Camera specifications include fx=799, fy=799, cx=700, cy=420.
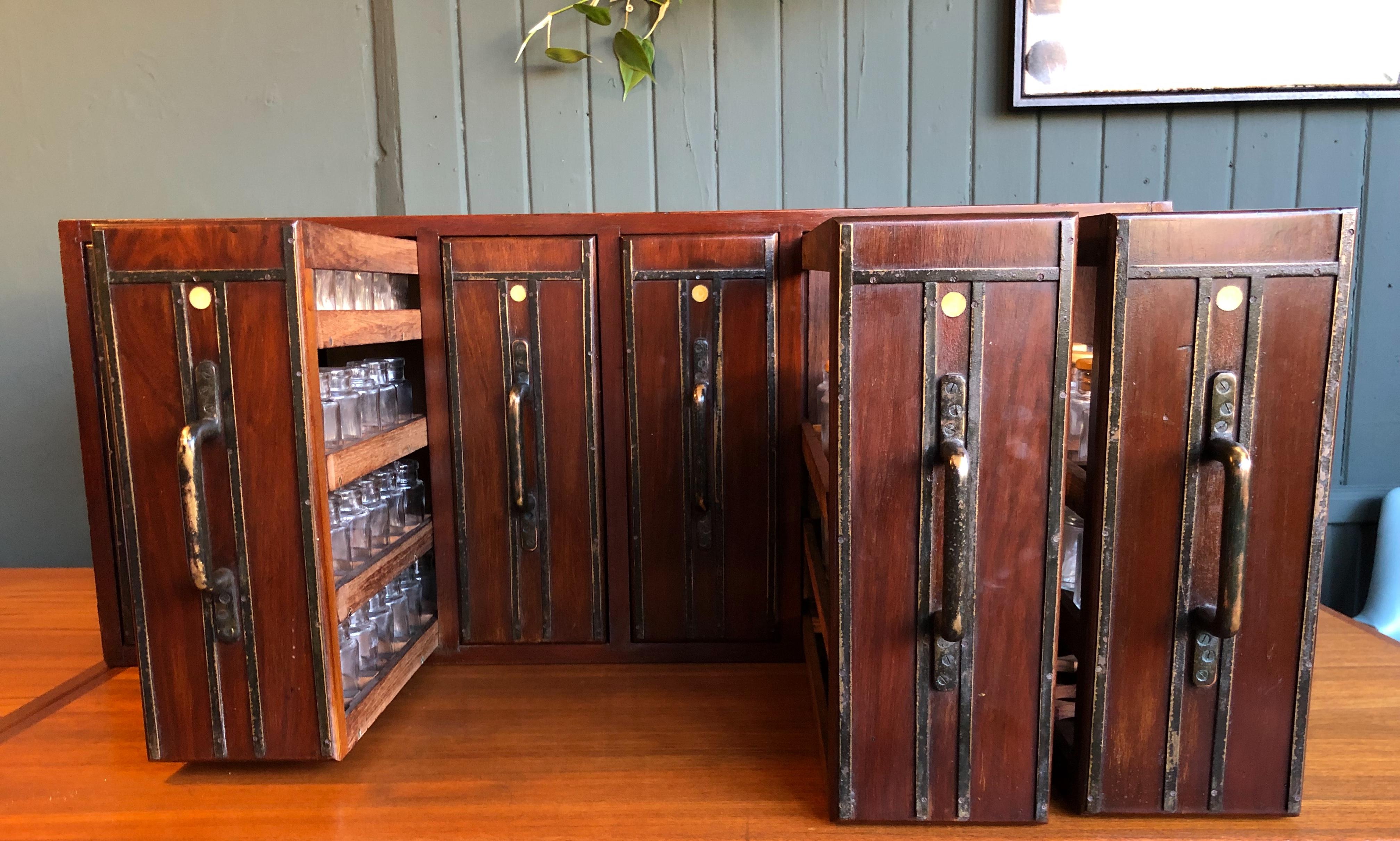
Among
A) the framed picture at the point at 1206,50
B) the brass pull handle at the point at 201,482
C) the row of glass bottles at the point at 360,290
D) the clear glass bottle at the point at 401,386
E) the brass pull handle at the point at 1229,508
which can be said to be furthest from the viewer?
the framed picture at the point at 1206,50

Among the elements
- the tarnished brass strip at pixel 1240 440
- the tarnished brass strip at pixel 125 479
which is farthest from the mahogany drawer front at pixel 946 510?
the tarnished brass strip at pixel 125 479

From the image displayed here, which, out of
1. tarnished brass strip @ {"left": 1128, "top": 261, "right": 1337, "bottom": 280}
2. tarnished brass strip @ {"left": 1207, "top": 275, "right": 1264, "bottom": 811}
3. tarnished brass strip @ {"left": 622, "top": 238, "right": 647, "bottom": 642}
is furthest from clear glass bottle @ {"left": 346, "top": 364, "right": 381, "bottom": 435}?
tarnished brass strip @ {"left": 1207, "top": 275, "right": 1264, "bottom": 811}

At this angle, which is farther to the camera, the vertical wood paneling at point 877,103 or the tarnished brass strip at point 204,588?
the vertical wood paneling at point 877,103

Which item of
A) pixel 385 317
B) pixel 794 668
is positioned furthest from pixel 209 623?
pixel 794 668

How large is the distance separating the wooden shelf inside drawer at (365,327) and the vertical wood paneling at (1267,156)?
76.8 inches

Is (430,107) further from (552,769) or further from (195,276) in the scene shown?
(552,769)

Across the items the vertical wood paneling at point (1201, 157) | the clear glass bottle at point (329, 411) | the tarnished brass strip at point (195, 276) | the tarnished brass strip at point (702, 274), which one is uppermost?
the vertical wood paneling at point (1201, 157)

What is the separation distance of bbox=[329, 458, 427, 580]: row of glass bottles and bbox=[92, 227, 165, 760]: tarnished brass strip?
0.25 m

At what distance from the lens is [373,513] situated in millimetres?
1379

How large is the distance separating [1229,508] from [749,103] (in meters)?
1.46

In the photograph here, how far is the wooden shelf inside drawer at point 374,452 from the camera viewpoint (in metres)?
1.15

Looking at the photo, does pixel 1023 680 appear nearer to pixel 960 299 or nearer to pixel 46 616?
pixel 960 299

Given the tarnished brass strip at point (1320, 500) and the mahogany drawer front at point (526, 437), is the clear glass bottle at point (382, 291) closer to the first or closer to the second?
the mahogany drawer front at point (526, 437)

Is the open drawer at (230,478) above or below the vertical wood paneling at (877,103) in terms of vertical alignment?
Result: below
